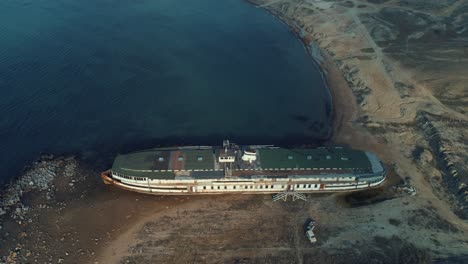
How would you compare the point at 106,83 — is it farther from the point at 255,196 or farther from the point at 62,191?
the point at 255,196

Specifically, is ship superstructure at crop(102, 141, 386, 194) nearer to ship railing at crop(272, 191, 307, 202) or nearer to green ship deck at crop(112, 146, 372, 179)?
green ship deck at crop(112, 146, 372, 179)

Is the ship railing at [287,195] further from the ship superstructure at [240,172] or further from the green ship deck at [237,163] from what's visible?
the green ship deck at [237,163]

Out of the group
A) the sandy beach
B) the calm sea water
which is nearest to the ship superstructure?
the sandy beach

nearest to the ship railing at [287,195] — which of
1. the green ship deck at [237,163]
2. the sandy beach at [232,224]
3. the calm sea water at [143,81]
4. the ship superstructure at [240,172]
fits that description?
the ship superstructure at [240,172]

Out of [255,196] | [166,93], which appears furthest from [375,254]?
[166,93]

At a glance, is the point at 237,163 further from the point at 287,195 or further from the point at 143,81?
the point at 143,81

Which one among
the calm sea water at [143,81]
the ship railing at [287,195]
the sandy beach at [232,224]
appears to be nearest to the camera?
the sandy beach at [232,224]
